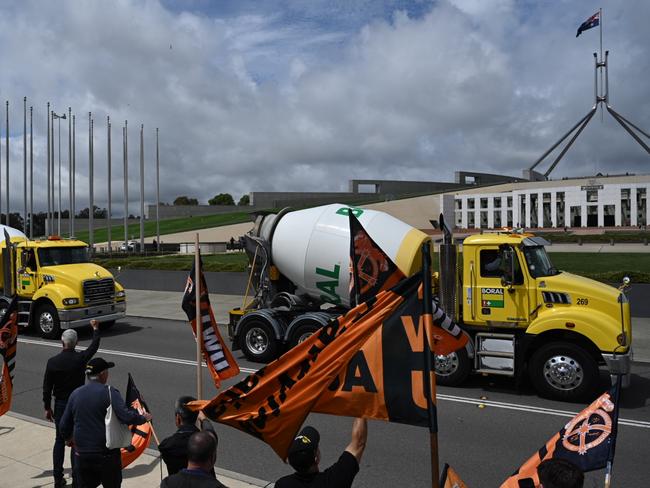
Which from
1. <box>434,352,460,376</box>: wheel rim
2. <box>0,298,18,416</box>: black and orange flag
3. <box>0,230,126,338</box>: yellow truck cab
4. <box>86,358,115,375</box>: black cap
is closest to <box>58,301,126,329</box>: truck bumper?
<box>0,230,126,338</box>: yellow truck cab

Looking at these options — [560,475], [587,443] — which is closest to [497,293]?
[587,443]

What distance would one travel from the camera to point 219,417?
15.1ft

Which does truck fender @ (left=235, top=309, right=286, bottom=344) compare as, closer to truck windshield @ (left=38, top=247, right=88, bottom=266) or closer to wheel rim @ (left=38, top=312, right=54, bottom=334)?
wheel rim @ (left=38, top=312, right=54, bottom=334)

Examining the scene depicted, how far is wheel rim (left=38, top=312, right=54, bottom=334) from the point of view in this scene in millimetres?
15664

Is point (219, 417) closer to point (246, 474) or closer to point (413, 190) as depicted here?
point (246, 474)

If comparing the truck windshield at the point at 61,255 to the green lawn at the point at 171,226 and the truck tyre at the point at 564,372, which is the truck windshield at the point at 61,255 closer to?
the truck tyre at the point at 564,372

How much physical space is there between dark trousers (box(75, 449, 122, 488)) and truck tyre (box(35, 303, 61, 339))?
11.6m

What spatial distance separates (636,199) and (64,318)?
73086mm

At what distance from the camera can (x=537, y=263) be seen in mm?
10109

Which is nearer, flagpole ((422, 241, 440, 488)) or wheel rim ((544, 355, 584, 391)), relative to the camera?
flagpole ((422, 241, 440, 488))

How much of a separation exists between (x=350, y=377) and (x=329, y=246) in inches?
302

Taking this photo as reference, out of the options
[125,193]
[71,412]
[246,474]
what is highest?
[125,193]

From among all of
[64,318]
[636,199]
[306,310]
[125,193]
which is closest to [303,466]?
[306,310]

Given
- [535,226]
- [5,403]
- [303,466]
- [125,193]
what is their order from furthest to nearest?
[535,226], [125,193], [5,403], [303,466]
